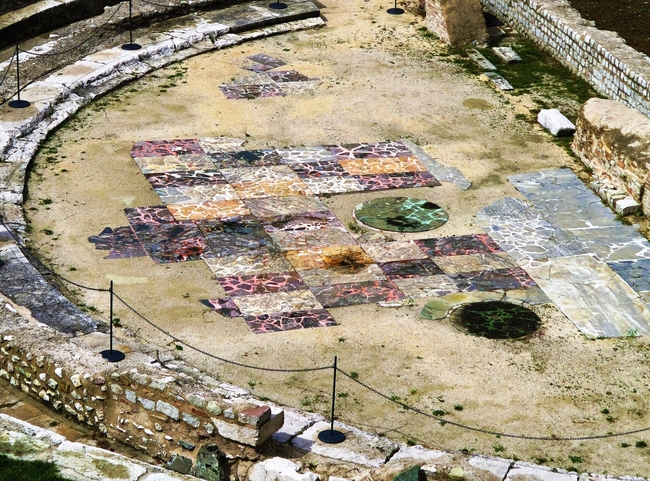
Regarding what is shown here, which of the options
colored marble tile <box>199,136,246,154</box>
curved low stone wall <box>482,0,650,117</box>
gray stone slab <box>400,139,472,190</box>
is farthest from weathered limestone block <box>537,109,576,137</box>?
colored marble tile <box>199,136,246,154</box>

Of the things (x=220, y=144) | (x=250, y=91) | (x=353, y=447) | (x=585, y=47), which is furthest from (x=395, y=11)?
(x=353, y=447)

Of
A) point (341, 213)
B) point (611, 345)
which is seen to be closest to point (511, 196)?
point (341, 213)

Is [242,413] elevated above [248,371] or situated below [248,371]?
above

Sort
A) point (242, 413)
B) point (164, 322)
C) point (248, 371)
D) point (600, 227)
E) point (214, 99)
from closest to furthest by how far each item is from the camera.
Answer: point (242, 413) < point (248, 371) < point (164, 322) < point (600, 227) < point (214, 99)

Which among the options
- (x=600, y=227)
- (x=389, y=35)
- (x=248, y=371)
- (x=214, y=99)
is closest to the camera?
(x=248, y=371)

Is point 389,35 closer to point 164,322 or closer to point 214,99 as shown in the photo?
point 214,99

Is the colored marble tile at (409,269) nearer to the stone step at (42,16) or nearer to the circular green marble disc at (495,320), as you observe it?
the circular green marble disc at (495,320)

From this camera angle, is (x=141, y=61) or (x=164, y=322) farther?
(x=141, y=61)
